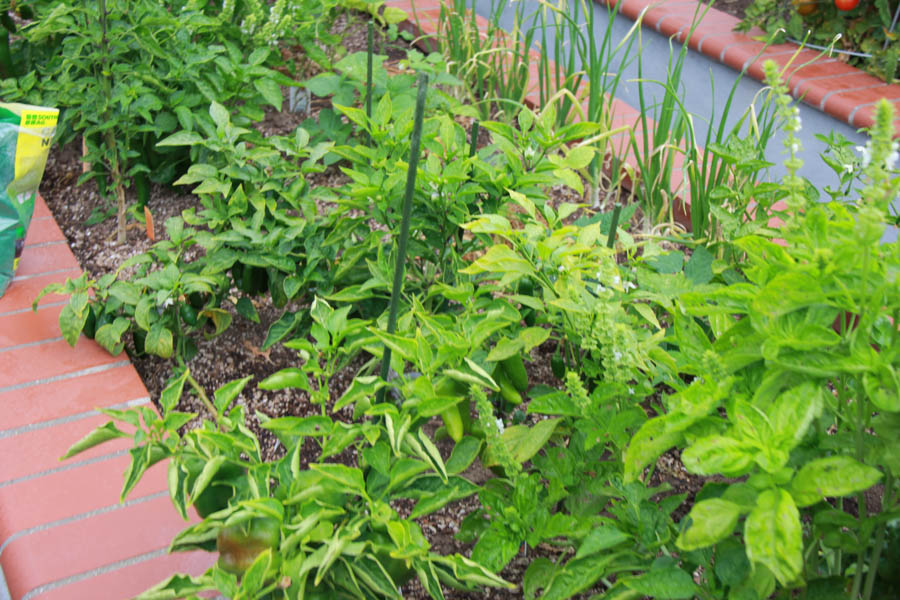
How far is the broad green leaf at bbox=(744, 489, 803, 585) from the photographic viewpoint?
2.67 ft

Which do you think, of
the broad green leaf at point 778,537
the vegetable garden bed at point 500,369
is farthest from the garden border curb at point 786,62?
Answer: the broad green leaf at point 778,537

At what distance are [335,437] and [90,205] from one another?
157 cm

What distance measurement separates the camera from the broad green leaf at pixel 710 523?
90 cm

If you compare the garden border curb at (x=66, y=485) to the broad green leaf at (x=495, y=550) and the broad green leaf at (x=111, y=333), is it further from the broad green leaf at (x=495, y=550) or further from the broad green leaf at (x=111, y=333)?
the broad green leaf at (x=495, y=550)

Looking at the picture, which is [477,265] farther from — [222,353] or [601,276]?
[222,353]

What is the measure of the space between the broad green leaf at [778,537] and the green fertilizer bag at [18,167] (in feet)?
6.01

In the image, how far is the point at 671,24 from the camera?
4074 millimetres

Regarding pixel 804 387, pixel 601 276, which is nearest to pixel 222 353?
pixel 601 276

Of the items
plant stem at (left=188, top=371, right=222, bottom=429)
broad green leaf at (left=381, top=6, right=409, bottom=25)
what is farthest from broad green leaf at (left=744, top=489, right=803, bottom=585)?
broad green leaf at (left=381, top=6, right=409, bottom=25)

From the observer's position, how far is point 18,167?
80.9 inches

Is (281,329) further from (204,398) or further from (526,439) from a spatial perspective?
(526,439)

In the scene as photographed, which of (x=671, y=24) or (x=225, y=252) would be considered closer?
(x=225, y=252)

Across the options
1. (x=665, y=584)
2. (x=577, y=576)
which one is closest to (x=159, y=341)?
(x=577, y=576)

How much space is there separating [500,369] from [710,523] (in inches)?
24.7
